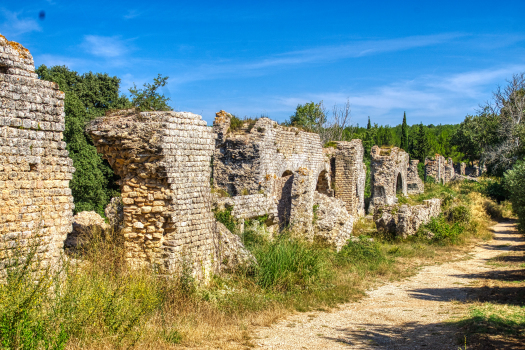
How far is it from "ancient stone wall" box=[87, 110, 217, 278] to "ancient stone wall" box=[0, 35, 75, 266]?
1.60 meters

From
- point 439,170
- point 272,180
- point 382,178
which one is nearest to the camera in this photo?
point 272,180

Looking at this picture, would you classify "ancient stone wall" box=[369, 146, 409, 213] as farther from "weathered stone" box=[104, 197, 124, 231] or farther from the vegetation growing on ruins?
"weathered stone" box=[104, 197, 124, 231]

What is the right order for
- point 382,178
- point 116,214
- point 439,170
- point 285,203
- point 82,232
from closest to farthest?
point 82,232, point 116,214, point 285,203, point 382,178, point 439,170

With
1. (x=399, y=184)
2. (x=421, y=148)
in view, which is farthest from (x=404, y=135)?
(x=399, y=184)

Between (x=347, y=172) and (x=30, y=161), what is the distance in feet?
49.8

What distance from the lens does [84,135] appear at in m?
19.5

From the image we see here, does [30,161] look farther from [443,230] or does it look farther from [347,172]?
[347,172]

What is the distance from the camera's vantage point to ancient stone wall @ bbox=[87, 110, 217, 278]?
6895 millimetres

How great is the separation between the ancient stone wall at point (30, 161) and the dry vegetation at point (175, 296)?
0.43 metres

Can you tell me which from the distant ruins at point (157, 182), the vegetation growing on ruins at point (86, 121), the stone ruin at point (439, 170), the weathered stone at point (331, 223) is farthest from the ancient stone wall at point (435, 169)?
the weathered stone at point (331, 223)

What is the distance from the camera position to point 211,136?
7801 mm

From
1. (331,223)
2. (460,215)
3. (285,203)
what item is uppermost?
(285,203)

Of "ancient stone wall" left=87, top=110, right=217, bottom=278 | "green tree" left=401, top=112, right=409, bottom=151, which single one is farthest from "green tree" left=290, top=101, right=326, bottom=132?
"ancient stone wall" left=87, top=110, right=217, bottom=278

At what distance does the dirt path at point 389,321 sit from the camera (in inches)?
228
